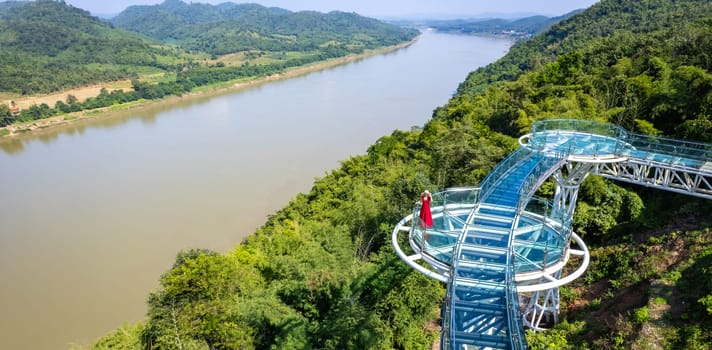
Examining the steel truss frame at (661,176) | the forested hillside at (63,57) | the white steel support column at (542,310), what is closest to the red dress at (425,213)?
the white steel support column at (542,310)

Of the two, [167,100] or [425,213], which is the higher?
[167,100]

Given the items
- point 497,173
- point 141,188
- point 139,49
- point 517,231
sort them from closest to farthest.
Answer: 1. point 517,231
2. point 497,173
3. point 141,188
4. point 139,49

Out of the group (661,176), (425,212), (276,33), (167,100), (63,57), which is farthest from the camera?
(276,33)

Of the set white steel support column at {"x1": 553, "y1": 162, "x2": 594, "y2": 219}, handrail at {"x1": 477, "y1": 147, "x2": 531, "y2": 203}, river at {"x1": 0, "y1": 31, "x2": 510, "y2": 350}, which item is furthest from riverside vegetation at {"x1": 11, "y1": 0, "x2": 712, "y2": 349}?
river at {"x1": 0, "y1": 31, "x2": 510, "y2": 350}

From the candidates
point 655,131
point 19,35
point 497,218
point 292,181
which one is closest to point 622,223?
point 655,131

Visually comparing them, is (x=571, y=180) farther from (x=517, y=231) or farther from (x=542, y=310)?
(x=517, y=231)

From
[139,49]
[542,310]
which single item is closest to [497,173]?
[542,310]

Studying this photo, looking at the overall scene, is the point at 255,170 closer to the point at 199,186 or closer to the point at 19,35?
the point at 199,186

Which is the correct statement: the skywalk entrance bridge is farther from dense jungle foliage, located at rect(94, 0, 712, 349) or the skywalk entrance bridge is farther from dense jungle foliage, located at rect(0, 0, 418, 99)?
dense jungle foliage, located at rect(0, 0, 418, 99)
